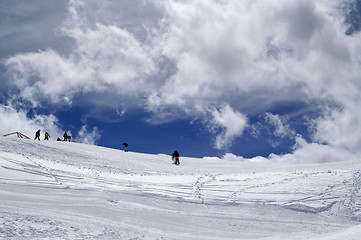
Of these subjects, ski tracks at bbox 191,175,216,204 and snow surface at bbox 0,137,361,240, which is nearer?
snow surface at bbox 0,137,361,240

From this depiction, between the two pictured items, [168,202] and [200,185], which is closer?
[168,202]

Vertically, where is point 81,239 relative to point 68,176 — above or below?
below

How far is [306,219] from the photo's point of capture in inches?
648

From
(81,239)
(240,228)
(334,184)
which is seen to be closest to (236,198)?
(240,228)

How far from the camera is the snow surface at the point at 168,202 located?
13641 mm

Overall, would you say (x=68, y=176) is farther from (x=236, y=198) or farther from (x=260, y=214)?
(x=260, y=214)

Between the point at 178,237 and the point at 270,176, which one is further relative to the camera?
the point at 270,176

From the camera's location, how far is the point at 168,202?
17.8 metres

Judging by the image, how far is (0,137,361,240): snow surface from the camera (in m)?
13.6

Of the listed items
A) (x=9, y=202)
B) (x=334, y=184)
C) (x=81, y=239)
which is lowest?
(x=81, y=239)

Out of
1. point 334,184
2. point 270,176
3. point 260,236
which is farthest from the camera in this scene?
point 270,176

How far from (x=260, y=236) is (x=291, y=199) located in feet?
15.2

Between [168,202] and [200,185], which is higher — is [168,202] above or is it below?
below

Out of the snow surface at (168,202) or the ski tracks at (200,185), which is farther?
the ski tracks at (200,185)
